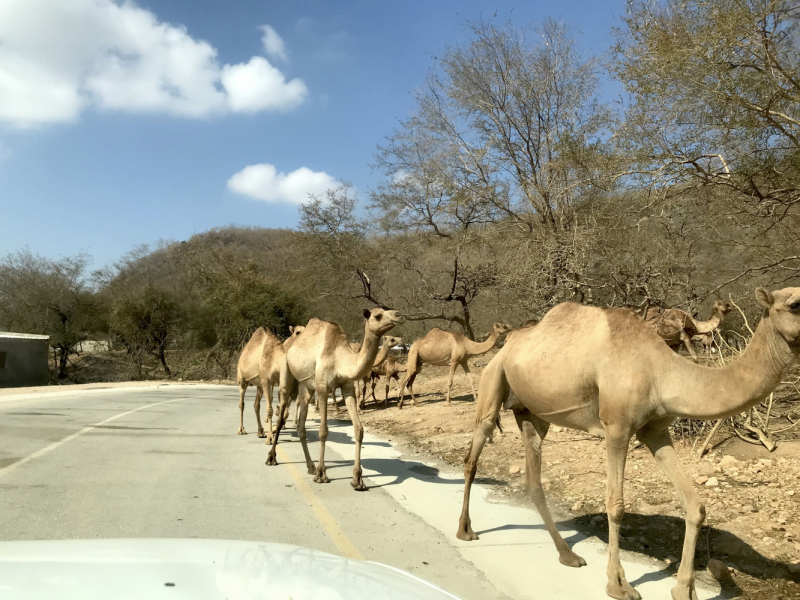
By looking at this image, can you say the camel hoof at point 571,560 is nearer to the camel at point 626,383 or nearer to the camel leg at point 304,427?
the camel at point 626,383

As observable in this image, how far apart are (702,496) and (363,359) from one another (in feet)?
14.9

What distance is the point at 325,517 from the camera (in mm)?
6629

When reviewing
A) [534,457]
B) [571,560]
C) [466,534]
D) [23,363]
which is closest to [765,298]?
[571,560]

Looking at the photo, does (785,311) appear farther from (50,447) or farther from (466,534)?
(50,447)

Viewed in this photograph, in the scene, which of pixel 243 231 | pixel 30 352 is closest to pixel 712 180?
pixel 30 352

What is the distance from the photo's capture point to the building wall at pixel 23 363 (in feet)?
112

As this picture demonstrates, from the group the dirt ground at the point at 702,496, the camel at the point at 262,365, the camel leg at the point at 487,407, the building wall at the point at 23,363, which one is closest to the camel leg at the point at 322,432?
the dirt ground at the point at 702,496

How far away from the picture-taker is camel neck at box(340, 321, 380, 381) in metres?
8.73

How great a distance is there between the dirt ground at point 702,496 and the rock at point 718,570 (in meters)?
0.06

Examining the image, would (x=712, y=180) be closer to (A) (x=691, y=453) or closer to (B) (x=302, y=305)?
(A) (x=691, y=453)

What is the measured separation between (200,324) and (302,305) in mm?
9497

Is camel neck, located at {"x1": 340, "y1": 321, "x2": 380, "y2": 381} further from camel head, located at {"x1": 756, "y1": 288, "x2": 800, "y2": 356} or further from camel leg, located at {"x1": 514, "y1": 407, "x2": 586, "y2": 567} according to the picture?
camel head, located at {"x1": 756, "y1": 288, "x2": 800, "y2": 356}

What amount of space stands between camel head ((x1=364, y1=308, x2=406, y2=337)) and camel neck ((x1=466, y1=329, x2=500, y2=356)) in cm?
983

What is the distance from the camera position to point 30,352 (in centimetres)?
3622
